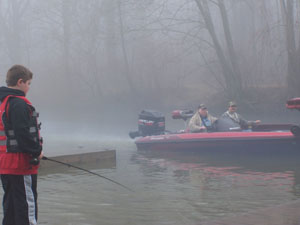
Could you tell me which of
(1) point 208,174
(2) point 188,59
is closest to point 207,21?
(2) point 188,59

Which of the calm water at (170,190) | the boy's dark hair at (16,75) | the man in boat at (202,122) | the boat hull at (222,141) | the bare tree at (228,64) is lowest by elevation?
the calm water at (170,190)

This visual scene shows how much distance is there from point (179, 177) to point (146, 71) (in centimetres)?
2271

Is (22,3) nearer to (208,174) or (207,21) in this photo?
(207,21)

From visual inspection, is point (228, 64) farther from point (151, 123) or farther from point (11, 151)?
point (11, 151)

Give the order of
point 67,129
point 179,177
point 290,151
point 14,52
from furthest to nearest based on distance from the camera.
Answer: point 14,52 → point 67,129 → point 290,151 → point 179,177

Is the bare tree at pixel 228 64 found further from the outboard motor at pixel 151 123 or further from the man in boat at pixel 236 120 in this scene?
the man in boat at pixel 236 120

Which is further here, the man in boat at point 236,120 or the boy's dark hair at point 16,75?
the man in boat at point 236,120

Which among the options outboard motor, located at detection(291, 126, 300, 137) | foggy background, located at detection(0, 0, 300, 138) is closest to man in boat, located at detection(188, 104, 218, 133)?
outboard motor, located at detection(291, 126, 300, 137)

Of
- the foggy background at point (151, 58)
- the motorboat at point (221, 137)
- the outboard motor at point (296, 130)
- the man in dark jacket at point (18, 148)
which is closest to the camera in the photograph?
the man in dark jacket at point (18, 148)

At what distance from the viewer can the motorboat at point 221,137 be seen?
37.7 ft

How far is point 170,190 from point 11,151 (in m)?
4.24

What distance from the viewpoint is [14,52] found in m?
41.8

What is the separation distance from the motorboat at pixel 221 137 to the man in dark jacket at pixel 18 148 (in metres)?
7.77

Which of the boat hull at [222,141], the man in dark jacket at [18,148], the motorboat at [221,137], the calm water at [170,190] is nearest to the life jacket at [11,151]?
the man in dark jacket at [18,148]
